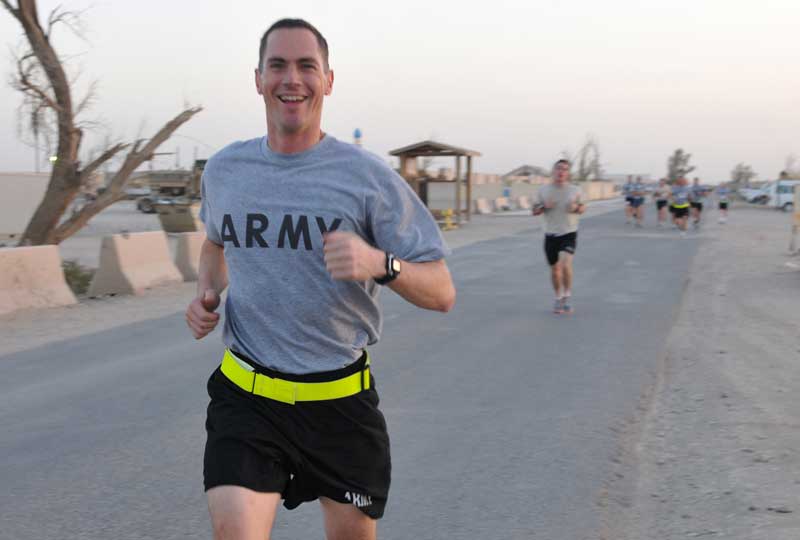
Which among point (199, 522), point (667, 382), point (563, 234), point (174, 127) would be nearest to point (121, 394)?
point (199, 522)

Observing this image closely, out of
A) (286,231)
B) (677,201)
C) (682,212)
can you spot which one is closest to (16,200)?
(677,201)

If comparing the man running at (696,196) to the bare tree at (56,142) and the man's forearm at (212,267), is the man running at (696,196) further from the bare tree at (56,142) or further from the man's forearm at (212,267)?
the man's forearm at (212,267)

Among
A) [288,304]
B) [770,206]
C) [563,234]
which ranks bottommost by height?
[770,206]

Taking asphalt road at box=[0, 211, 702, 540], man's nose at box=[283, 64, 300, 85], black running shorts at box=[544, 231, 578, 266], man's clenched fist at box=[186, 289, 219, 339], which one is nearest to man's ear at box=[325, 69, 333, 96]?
man's nose at box=[283, 64, 300, 85]

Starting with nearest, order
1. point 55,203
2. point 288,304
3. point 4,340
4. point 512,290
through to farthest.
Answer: point 288,304
point 4,340
point 512,290
point 55,203

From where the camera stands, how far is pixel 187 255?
14586 millimetres

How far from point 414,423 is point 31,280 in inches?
269

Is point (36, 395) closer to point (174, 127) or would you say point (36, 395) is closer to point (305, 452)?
point (305, 452)

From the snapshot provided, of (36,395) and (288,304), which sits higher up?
(288,304)

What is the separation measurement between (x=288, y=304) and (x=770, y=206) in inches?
2372

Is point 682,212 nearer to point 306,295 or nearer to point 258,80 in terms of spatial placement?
point 258,80

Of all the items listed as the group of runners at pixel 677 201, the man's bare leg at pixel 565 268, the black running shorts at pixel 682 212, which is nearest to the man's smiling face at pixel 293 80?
the man's bare leg at pixel 565 268

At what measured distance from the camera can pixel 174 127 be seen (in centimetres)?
1462

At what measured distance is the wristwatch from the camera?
2.51 m
